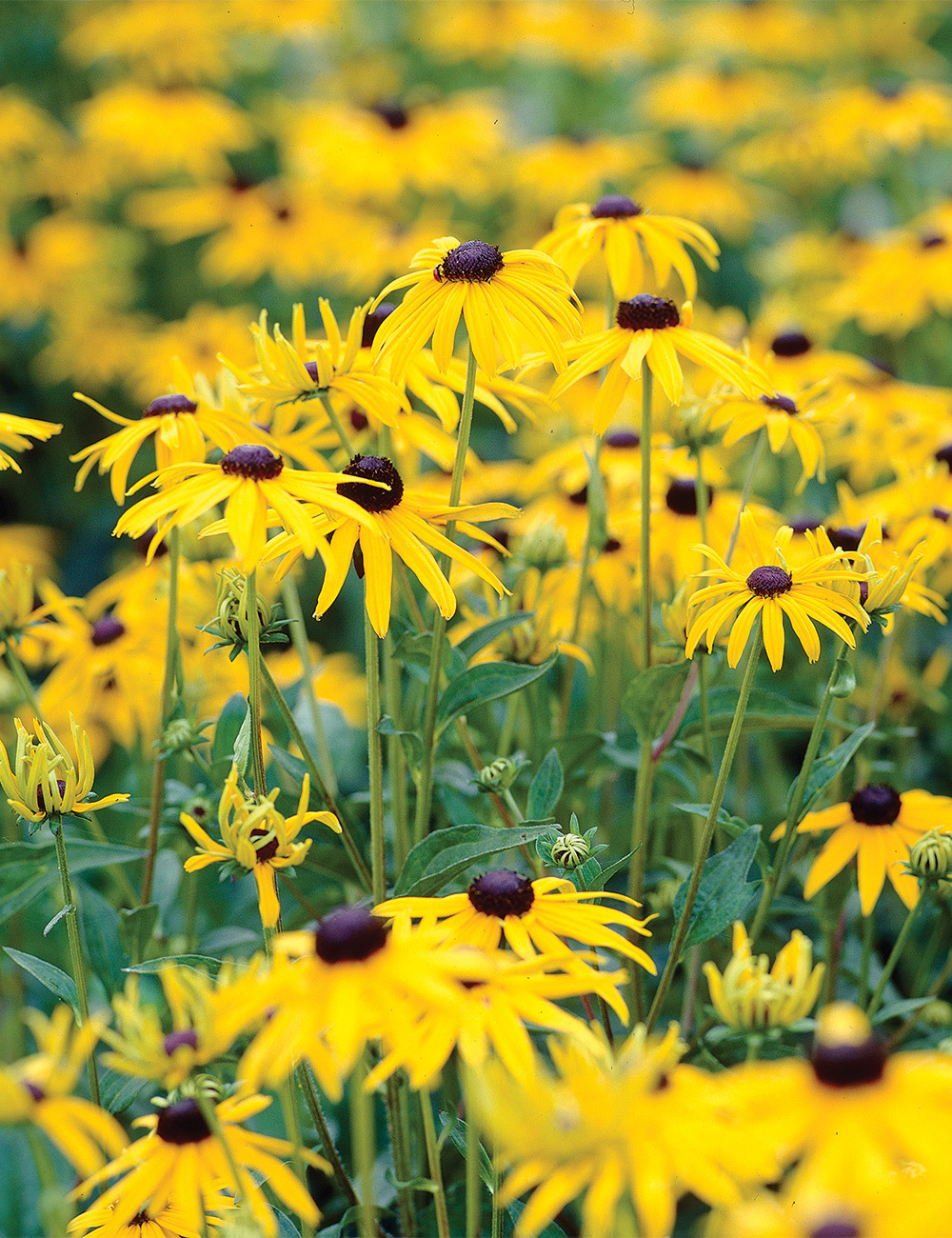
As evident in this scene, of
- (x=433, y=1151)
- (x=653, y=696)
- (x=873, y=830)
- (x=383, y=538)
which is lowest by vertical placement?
(x=433, y=1151)

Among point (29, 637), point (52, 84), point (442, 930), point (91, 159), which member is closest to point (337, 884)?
point (29, 637)

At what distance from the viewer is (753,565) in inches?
31.0

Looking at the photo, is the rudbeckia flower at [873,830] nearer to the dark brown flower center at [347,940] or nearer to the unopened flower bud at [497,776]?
the unopened flower bud at [497,776]

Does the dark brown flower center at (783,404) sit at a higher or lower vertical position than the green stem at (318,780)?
higher

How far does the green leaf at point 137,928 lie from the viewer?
0.82 m

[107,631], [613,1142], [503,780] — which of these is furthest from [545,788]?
[107,631]

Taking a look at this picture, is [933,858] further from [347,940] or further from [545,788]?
[347,940]

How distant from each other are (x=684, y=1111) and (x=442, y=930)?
0.55 ft

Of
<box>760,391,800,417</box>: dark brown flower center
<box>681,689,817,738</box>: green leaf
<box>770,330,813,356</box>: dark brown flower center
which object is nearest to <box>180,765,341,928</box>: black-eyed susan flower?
<box>681,689,817,738</box>: green leaf

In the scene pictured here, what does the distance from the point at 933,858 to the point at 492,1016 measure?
0.37m

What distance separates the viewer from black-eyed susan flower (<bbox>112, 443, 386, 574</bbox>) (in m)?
0.65

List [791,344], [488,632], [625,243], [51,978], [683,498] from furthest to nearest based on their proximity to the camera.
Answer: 1. [791,344]
2. [683,498]
3. [625,243]
4. [488,632]
5. [51,978]

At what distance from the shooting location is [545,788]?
2.56 feet

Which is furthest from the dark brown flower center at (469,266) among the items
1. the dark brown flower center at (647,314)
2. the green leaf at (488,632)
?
the green leaf at (488,632)
